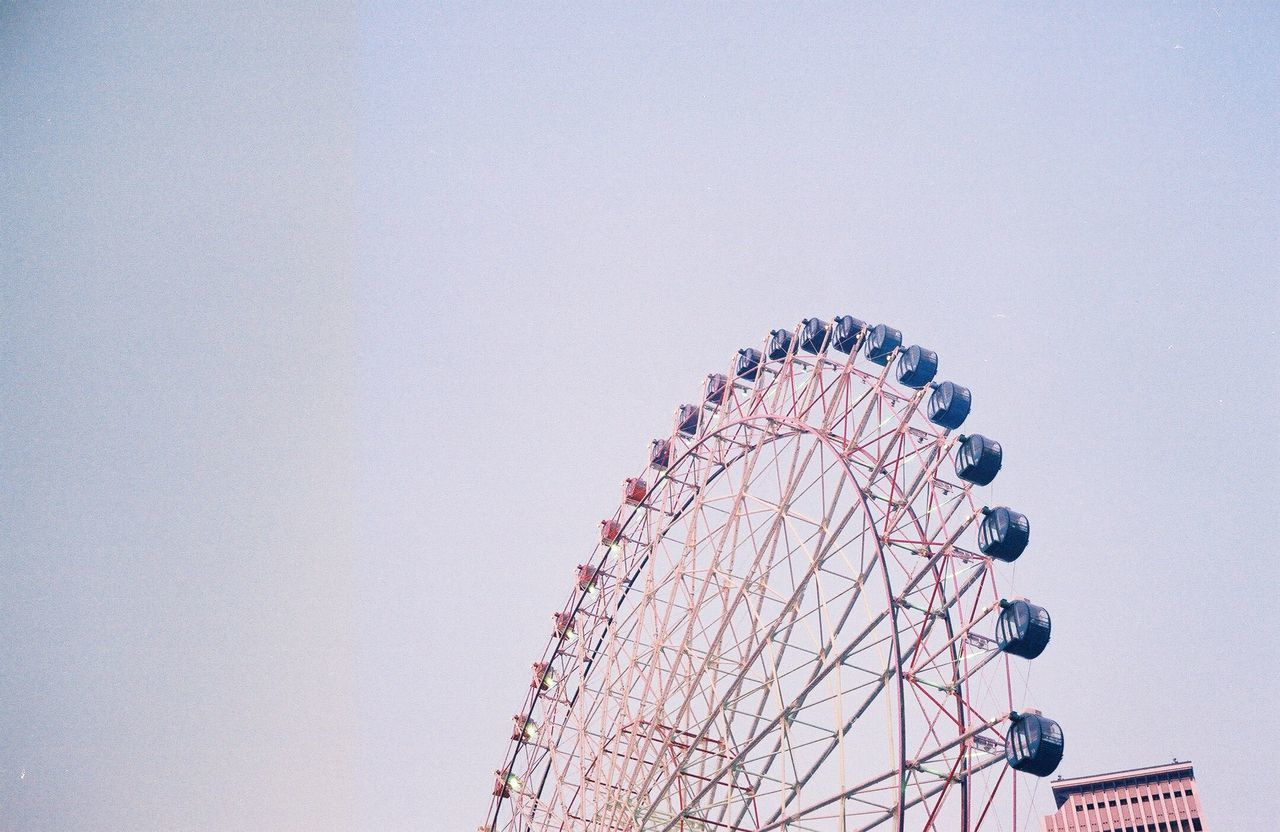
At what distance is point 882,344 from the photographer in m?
26.4

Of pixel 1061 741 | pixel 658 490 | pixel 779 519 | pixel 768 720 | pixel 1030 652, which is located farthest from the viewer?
pixel 658 490

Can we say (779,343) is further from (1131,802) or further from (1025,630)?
(1131,802)

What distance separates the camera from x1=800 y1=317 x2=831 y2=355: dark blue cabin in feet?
93.0

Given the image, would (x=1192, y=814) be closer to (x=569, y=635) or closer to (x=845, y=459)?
(x=569, y=635)

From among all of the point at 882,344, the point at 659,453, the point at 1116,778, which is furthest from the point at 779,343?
the point at 1116,778

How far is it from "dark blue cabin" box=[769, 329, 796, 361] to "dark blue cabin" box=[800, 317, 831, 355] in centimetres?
77

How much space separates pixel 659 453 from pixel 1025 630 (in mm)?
16750

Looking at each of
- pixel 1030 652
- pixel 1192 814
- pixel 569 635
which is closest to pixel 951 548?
pixel 1030 652

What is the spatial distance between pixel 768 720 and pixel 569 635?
12.8 meters

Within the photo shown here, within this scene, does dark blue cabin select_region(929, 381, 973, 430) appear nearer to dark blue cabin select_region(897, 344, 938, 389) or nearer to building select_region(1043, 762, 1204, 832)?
dark blue cabin select_region(897, 344, 938, 389)

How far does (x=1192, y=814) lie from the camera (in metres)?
90.2

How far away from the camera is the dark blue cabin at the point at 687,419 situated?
3366 cm

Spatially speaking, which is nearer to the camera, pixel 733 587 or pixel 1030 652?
pixel 1030 652

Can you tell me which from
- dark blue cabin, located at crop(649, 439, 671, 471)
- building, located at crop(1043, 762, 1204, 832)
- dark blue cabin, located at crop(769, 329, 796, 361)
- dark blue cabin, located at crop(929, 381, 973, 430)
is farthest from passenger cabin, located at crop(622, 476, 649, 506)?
building, located at crop(1043, 762, 1204, 832)
